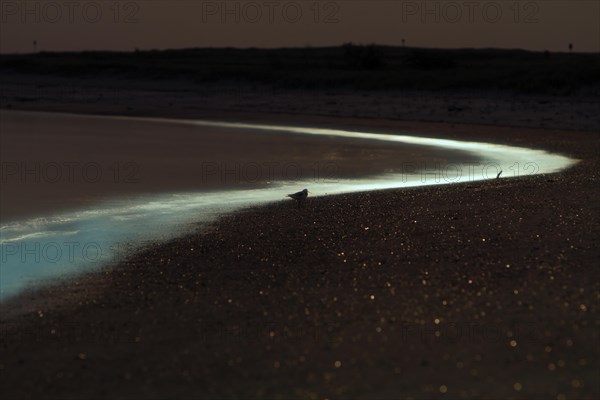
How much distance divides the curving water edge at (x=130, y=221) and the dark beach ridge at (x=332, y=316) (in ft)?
1.37

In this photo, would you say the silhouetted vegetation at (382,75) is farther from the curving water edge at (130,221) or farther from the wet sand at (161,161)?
the curving water edge at (130,221)

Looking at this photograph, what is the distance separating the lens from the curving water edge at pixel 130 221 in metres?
7.75

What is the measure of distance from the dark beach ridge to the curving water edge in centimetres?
42

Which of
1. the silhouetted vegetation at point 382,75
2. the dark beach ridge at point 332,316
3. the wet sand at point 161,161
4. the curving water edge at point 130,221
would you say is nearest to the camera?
the dark beach ridge at point 332,316

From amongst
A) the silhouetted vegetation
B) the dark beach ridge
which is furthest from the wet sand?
the silhouetted vegetation

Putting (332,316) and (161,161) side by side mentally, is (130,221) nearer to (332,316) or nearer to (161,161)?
(332,316)

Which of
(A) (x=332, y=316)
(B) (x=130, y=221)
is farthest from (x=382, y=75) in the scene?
(A) (x=332, y=316)

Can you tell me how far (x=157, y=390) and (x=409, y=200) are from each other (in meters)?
6.44

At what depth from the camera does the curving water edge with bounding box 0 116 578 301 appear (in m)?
7.75

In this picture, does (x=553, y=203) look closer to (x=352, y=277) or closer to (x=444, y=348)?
(x=352, y=277)

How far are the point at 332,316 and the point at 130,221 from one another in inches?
177

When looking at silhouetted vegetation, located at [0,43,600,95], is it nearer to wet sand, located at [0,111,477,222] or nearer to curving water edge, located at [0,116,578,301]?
wet sand, located at [0,111,477,222]

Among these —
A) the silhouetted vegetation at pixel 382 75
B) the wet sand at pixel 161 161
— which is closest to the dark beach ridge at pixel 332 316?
the wet sand at pixel 161 161

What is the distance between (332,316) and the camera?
5887 mm
